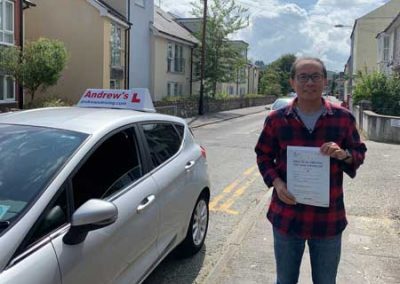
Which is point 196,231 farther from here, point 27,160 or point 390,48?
point 390,48

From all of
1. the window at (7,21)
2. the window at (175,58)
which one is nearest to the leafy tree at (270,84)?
the window at (175,58)

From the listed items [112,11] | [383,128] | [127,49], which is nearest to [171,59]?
[127,49]

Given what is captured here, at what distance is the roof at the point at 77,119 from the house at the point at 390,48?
100 ft

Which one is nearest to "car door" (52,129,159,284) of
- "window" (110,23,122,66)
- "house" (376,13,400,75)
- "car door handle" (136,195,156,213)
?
"car door handle" (136,195,156,213)

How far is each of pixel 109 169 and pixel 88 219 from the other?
877mm

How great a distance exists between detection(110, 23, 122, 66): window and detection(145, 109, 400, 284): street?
18973mm

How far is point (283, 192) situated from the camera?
2.90 meters

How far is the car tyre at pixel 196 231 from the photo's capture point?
16.0ft

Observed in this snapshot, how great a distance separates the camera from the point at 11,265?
2268 mm

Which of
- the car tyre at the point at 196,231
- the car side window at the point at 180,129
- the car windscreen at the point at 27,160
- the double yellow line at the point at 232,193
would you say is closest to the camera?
the car windscreen at the point at 27,160

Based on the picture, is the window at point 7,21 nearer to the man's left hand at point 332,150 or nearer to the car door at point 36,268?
the car door at point 36,268

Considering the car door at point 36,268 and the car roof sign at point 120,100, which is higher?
the car roof sign at point 120,100

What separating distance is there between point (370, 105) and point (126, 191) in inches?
795

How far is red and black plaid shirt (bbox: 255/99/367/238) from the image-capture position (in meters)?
2.89
